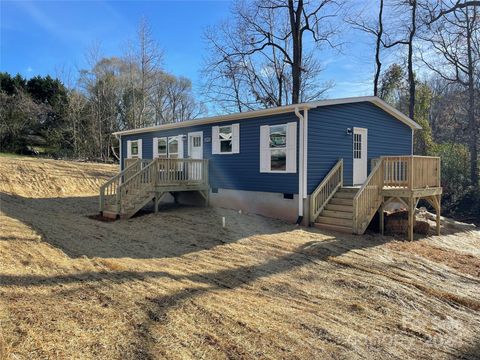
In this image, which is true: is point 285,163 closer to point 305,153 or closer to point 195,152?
point 305,153

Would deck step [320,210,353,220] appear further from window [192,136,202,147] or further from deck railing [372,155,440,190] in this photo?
window [192,136,202,147]

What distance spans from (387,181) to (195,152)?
6.74 meters

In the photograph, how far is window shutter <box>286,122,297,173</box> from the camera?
32.3 ft

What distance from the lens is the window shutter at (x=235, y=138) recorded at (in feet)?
37.5

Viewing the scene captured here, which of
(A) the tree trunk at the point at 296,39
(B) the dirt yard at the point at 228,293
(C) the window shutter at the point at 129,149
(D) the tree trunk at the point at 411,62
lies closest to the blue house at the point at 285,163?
(B) the dirt yard at the point at 228,293

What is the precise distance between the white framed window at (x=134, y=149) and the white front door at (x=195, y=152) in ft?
12.1

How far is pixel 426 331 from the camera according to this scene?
13.0 ft

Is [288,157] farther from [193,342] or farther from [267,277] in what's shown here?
[193,342]

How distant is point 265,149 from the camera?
34.7ft


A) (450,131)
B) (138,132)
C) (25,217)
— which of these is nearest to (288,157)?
(25,217)

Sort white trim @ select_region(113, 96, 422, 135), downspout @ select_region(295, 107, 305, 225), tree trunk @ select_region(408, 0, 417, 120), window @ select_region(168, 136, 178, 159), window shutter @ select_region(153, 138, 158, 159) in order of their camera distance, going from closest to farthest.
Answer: downspout @ select_region(295, 107, 305, 225) < white trim @ select_region(113, 96, 422, 135) < window @ select_region(168, 136, 178, 159) < window shutter @ select_region(153, 138, 158, 159) < tree trunk @ select_region(408, 0, 417, 120)

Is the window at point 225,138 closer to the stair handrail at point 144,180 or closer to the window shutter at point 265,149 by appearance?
the window shutter at point 265,149

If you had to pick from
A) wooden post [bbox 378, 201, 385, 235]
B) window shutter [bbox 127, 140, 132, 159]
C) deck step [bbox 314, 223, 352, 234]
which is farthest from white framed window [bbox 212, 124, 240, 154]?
window shutter [bbox 127, 140, 132, 159]

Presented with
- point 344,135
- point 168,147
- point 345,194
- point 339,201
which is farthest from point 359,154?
point 168,147
